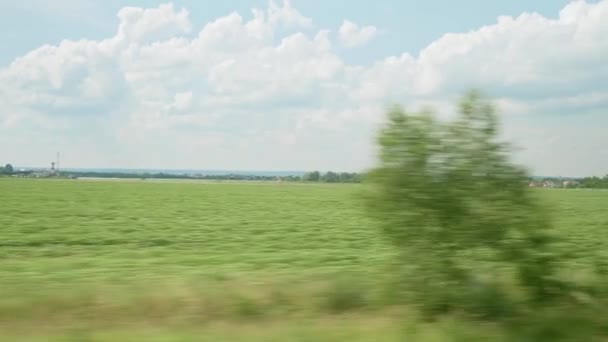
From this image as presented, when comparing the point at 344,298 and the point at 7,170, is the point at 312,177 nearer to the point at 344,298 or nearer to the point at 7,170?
the point at 7,170

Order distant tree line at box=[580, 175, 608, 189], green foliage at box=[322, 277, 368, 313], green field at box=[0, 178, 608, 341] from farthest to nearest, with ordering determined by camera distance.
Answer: distant tree line at box=[580, 175, 608, 189]
green foliage at box=[322, 277, 368, 313]
green field at box=[0, 178, 608, 341]

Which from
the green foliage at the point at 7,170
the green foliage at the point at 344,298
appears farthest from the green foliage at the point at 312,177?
the green foliage at the point at 344,298

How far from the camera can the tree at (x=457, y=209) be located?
734cm

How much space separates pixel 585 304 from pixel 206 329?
196 inches

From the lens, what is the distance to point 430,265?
24.2 feet

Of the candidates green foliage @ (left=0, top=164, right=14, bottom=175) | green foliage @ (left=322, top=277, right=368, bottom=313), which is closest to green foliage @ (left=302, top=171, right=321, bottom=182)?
green foliage @ (left=0, top=164, right=14, bottom=175)

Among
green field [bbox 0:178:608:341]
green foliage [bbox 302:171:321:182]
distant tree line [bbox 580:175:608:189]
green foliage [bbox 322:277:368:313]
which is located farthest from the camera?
green foliage [bbox 302:171:321:182]

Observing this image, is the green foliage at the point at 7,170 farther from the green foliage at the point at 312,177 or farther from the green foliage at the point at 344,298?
the green foliage at the point at 344,298

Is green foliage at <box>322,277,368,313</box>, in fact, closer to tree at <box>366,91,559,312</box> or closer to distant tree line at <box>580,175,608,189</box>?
tree at <box>366,91,559,312</box>

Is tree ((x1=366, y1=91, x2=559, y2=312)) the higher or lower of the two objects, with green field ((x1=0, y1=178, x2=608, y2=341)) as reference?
higher

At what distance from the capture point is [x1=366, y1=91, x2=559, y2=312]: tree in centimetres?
734

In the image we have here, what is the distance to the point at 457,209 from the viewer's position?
7355 mm

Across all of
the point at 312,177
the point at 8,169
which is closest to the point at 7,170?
the point at 8,169

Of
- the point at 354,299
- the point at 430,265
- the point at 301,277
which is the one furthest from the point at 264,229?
the point at 430,265
